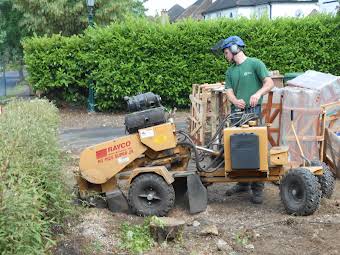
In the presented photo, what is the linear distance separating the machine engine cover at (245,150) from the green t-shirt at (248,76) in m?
0.93

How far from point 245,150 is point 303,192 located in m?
0.85

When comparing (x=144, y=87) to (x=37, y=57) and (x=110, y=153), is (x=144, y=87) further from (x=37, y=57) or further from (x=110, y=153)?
(x=110, y=153)

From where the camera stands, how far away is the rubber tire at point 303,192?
257 inches

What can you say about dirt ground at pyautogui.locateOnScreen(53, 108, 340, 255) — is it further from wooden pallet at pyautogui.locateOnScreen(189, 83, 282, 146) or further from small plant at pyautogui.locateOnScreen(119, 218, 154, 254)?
wooden pallet at pyautogui.locateOnScreen(189, 83, 282, 146)

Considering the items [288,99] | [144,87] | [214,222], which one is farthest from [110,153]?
[144,87]

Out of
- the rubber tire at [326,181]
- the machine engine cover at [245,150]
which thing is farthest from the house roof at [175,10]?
the machine engine cover at [245,150]

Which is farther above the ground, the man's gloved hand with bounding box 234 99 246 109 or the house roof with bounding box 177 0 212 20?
the house roof with bounding box 177 0 212 20

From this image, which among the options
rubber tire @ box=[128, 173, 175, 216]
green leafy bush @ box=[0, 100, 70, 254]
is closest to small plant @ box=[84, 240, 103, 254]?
green leafy bush @ box=[0, 100, 70, 254]

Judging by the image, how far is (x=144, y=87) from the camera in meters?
17.6

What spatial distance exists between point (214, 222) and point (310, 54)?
42.3 feet

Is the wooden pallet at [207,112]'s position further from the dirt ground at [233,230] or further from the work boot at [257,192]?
the work boot at [257,192]

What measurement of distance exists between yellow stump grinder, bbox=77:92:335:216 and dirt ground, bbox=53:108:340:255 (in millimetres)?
232

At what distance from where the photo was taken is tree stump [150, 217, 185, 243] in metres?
5.63

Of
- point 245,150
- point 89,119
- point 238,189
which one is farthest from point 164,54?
point 245,150
